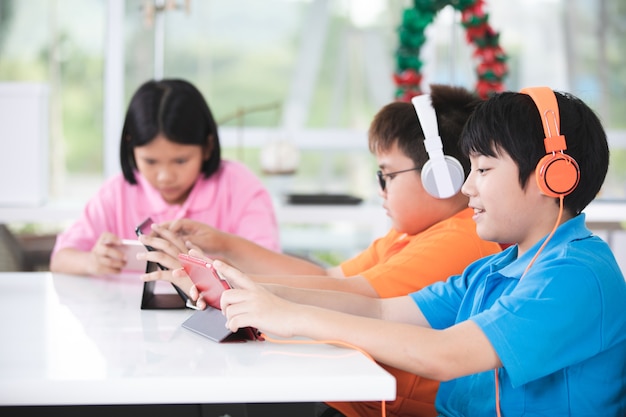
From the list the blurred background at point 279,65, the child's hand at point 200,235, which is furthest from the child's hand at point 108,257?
the blurred background at point 279,65

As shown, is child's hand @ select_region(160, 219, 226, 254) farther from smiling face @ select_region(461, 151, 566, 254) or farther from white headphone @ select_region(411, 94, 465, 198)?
smiling face @ select_region(461, 151, 566, 254)

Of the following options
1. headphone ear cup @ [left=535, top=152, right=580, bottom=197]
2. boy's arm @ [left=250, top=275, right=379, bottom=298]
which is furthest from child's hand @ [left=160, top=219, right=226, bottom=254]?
headphone ear cup @ [left=535, top=152, right=580, bottom=197]

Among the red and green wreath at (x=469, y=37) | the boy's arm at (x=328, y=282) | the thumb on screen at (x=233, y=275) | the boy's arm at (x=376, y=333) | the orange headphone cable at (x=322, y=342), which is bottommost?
the boy's arm at (x=328, y=282)

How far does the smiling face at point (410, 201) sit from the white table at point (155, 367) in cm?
53

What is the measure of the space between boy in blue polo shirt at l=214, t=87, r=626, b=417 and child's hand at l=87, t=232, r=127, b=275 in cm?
67

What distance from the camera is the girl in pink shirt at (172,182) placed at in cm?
230

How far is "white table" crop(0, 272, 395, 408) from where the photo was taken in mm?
1000

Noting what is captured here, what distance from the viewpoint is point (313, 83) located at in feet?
14.4

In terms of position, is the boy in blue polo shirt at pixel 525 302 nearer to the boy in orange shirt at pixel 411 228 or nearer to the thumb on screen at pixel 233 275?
the thumb on screen at pixel 233 275

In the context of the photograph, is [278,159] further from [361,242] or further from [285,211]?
[361,242]

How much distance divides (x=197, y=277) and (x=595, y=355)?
621 mm

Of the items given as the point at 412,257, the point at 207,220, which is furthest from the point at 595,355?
the point at 207,220

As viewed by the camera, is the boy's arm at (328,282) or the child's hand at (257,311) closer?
the child's hand at (257,311)

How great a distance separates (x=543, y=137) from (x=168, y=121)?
130cm
